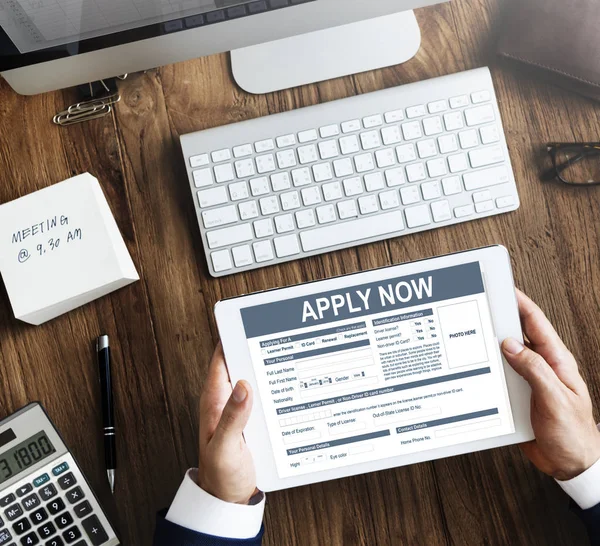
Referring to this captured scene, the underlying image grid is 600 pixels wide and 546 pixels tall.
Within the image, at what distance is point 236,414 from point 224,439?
0.04 m

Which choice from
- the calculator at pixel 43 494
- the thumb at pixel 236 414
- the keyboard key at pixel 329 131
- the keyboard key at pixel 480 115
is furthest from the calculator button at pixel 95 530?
the keyboard key at pixel 480 115

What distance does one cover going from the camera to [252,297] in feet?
2.00

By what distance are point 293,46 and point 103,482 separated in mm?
605

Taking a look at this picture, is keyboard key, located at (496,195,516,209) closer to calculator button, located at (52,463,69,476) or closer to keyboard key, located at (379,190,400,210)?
keyboard key, located at (379,190,400,210)

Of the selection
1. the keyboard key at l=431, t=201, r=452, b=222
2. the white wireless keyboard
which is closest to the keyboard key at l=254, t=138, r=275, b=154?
the white wireless keyboard

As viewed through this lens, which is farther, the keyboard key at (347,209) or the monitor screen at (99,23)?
the keyboard key at (347,209)

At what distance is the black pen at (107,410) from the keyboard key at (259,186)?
0.27m

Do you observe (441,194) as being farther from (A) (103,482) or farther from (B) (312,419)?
(A) (103,482)

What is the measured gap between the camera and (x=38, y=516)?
677 millimetres

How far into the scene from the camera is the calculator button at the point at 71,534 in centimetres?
67

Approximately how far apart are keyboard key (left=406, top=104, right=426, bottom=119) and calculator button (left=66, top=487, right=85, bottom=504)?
1.98 ft

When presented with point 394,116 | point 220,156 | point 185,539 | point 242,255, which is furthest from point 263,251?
point 185,539

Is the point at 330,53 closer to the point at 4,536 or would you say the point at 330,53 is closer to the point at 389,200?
the point at 389,200

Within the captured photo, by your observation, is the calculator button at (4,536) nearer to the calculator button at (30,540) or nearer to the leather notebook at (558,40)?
the calculator button at (30,540)
